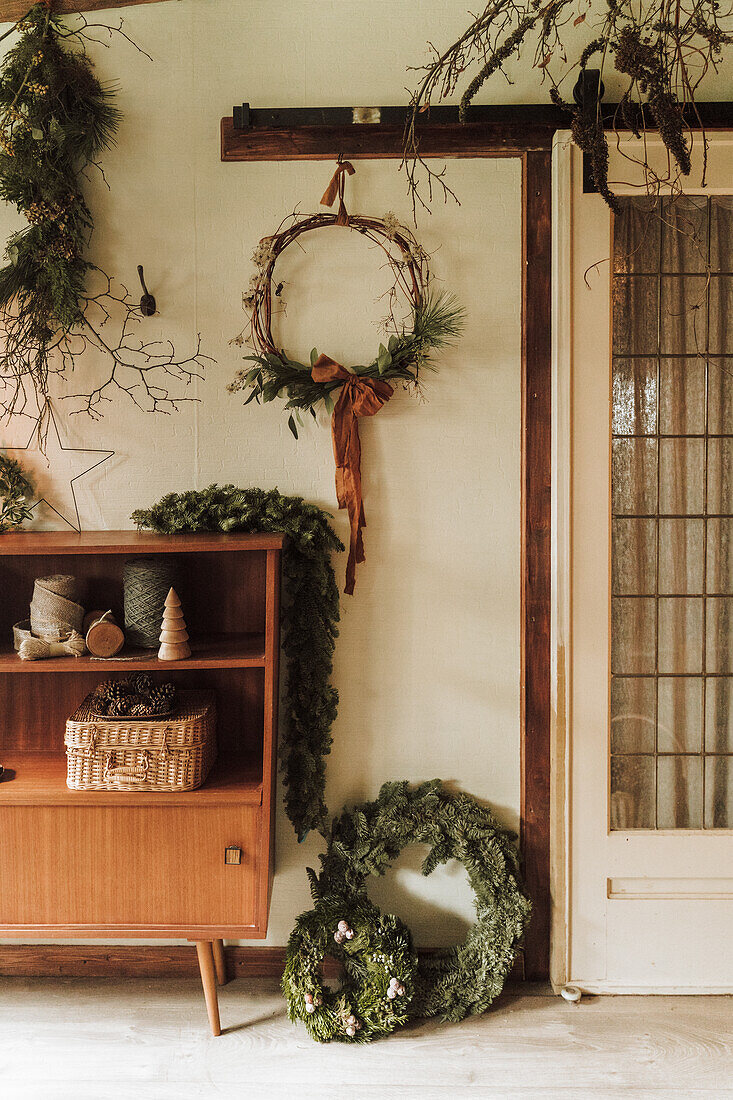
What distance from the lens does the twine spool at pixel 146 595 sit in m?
2.12

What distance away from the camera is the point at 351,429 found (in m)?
2.29

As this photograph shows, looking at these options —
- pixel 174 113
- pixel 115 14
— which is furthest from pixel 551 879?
pixel 115 14

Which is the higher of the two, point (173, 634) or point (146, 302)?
point (146, 302)

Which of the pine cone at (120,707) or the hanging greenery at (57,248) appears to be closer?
the pine cone at (120,707)

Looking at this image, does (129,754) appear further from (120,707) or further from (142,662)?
(142,662)

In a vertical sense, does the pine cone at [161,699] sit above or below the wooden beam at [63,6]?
below

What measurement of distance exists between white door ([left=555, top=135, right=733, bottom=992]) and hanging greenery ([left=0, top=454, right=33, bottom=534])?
1.64 metres

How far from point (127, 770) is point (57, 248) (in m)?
1.49

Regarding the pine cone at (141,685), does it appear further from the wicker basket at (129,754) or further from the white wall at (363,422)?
the white wall at (363,422)

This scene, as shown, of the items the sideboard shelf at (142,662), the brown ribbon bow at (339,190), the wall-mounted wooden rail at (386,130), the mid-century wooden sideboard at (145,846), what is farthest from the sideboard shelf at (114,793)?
the wall-mounted wooden rail at (386,130)

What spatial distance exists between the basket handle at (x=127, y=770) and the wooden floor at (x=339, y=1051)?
79cm

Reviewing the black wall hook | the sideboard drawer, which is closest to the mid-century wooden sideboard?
the sideboard drawer

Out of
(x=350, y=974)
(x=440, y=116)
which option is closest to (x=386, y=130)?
(x=440, y=116)

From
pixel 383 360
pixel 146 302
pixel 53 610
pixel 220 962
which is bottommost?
pixel 220 962
